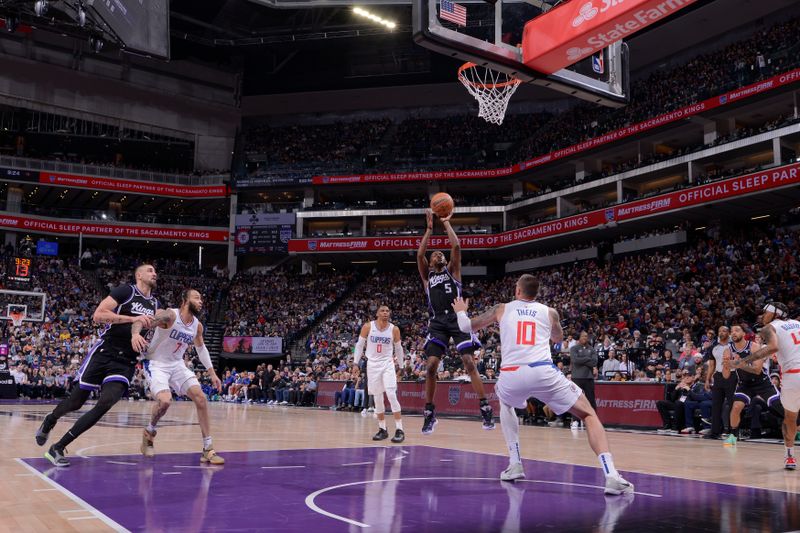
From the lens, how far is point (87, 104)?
47094 mm

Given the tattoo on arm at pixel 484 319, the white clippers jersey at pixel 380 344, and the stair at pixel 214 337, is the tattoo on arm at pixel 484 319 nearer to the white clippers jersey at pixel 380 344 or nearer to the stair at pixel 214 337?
the white clippers jersey at pixel 380 344

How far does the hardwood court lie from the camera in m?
4.91

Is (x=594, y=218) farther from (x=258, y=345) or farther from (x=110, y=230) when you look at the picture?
(x=110, y=230)

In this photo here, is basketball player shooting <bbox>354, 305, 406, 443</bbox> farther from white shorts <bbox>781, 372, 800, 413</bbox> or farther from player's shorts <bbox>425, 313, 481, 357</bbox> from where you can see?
white shorts <bbox>781, 372, 800, 413</bbox>

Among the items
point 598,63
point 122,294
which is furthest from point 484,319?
point 598,63

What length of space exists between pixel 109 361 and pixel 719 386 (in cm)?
1064

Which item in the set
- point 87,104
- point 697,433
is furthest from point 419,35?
point 87,104

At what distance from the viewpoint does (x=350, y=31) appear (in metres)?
42.8

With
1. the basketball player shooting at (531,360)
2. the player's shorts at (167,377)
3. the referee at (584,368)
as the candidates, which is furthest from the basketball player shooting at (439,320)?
the referee at (584,368)

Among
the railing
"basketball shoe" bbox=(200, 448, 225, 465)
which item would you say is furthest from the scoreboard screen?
"basketball shoe" bbox=(200, 448, 225, 465)

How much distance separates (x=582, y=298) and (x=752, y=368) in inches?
883

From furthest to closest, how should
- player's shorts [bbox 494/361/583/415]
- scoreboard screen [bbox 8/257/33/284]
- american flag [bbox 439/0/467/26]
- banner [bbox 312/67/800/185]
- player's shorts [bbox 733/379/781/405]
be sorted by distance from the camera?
scoreboard screen [bbox 8/257/33/284] → banner [bbox 312/67/800/185] → player's shorts [bbox 733/379/781/405] → american flag [bbox 439/0/467/26] → player's shorts [bbox 494/361/583/415]

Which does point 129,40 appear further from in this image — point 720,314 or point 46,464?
point 720,314

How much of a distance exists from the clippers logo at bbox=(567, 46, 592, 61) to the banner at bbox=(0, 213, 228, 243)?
139 ft
